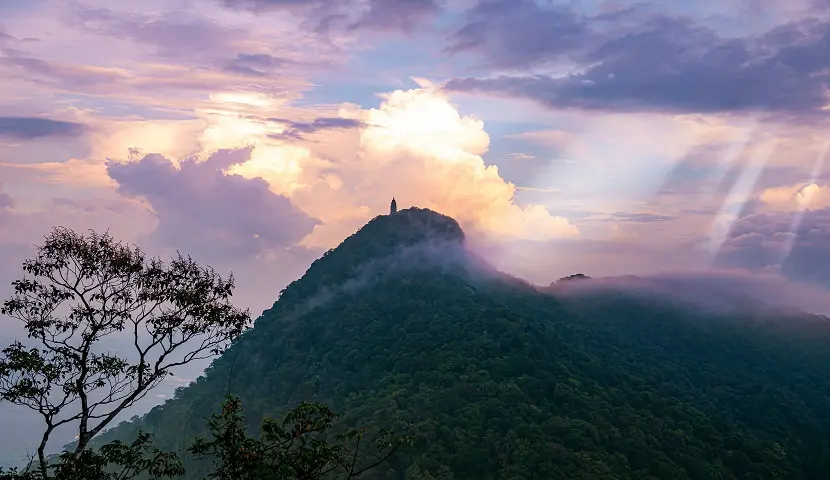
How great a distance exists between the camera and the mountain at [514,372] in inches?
2825

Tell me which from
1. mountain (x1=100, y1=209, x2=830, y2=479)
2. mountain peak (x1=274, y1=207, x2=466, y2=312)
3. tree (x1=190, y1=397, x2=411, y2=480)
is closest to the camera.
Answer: tree (x1=190, y1=397, x2=411, y2=480)

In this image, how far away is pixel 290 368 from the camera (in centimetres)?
10862

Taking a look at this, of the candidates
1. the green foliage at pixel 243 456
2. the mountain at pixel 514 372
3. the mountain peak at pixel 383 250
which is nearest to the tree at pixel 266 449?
the green foliage at pixel 243 456

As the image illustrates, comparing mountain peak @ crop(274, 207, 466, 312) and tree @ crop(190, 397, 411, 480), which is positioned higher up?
mountain peak @ crop(274, 207, 466, 312)

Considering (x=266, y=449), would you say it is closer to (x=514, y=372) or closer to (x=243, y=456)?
(x=243, y=456)

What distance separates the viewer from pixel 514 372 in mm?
88438

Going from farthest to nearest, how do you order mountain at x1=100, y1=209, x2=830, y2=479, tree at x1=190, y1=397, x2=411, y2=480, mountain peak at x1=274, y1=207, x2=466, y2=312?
mountain peak at x1=274, y1=207, x2=466, y2=312 < mountain at x1=100, y1=209, x2=830, y2=479 < tree at x1=190, y1=397, x2=411, y2=480

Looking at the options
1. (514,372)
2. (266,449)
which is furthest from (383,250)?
(266,449)

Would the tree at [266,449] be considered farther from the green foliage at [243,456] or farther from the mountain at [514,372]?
the mountain at [514,372]

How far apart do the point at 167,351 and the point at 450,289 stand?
10421 centimetres

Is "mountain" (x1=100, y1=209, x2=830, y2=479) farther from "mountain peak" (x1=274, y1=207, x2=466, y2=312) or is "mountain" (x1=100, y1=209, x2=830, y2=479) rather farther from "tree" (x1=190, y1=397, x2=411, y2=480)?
"tree" (x1=190, y1=397, x2=411, y2=480)

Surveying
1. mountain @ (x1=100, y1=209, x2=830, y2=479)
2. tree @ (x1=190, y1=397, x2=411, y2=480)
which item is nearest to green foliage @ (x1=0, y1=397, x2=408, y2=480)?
tree @ (x1=190, y1=397, x2=411, y2=480)

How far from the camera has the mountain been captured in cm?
7175

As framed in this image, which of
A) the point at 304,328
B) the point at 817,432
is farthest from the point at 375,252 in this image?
the point at 817,432
